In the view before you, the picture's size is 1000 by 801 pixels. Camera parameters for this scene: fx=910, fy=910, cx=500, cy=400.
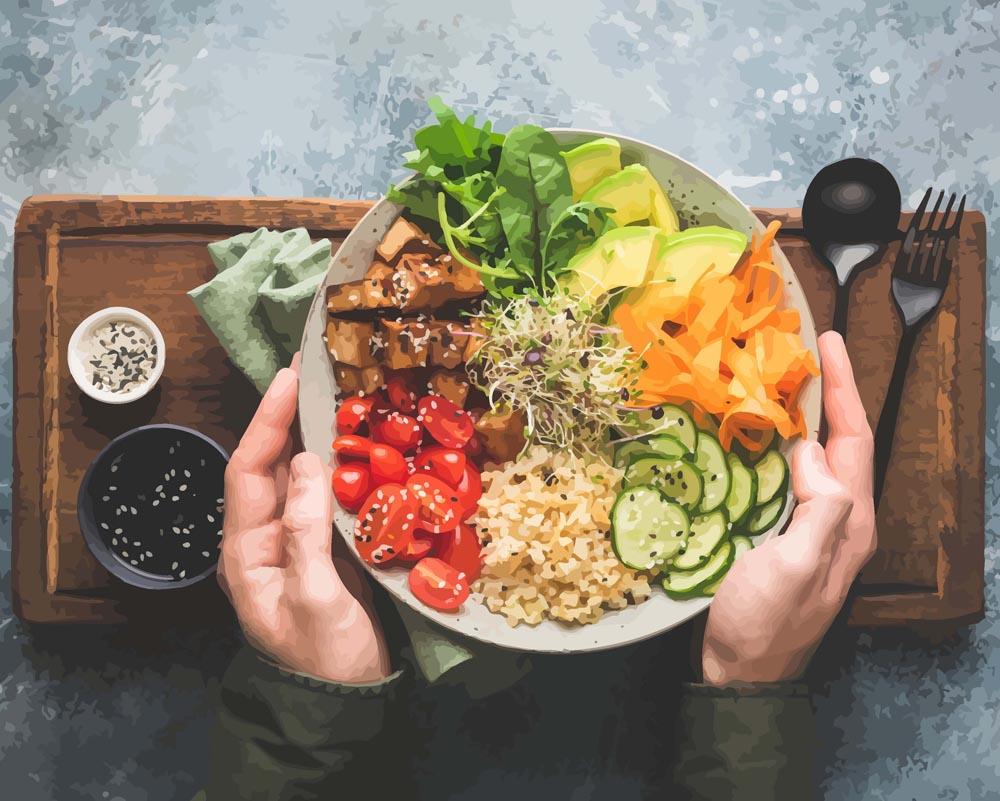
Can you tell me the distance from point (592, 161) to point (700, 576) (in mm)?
964

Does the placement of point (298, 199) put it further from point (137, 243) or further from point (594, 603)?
point (594, 603)

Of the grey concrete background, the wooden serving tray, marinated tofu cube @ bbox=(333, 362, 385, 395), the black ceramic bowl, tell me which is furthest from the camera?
the grey concrete background

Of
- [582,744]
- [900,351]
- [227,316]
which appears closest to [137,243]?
[227,316]

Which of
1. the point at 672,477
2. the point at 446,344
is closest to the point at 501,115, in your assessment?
the point at 446,344

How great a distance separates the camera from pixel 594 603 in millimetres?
2027

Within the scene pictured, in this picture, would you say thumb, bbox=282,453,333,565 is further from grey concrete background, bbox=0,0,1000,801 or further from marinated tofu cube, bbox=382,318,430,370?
grey concrete background, bbox=0,0,1000,801

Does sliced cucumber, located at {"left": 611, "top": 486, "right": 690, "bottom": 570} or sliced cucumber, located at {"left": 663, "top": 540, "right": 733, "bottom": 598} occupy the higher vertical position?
sliced cucumber, located at {"left": 611, "top": 486, "right": 690, "bottom": 570}

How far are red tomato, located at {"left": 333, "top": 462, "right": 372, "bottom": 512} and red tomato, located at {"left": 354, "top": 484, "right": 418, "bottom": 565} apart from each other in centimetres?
3

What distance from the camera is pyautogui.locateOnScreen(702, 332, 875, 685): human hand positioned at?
1968 millimetres

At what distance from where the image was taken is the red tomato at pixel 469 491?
6.81ft

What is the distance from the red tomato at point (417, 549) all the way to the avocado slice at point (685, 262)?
73 cm

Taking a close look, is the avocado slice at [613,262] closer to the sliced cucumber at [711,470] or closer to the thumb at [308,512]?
the sliced cucumber at [711,470]

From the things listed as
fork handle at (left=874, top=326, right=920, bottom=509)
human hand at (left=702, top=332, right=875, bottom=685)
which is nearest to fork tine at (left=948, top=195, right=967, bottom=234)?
fork handle at (left=874, top=326, right=920, bottom=509)

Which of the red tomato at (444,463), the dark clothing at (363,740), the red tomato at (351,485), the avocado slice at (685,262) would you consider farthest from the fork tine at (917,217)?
the red tomato at (351,485)
